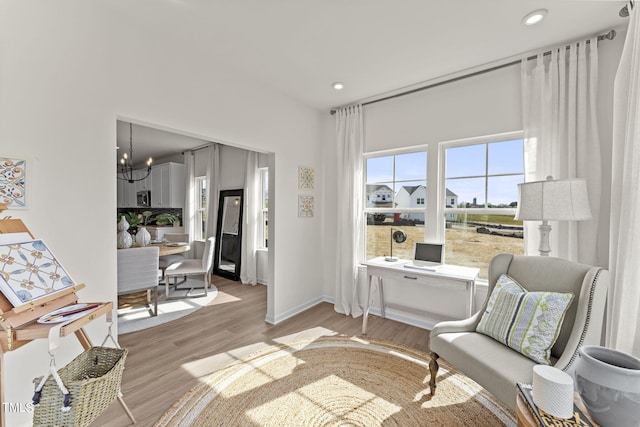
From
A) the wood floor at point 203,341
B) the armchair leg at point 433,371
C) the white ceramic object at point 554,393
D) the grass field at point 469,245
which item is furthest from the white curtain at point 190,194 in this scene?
the white ceramic object at point 554,393

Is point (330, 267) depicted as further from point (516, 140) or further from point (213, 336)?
point (516, 140)

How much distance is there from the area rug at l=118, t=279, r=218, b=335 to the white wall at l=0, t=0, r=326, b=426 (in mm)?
1303

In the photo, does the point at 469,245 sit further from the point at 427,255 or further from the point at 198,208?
the point at 198,208

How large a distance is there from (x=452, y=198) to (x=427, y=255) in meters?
0.68

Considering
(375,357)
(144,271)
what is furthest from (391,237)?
(144,271)

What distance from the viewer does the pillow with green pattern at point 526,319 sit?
4.77ft

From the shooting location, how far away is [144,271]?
2.92 m

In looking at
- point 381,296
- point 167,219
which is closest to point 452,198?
point 381,296

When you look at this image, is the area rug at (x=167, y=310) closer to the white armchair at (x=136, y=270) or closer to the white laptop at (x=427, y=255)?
the white armchair at (x=136, y=270)

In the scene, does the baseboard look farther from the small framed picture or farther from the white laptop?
the small framed picture

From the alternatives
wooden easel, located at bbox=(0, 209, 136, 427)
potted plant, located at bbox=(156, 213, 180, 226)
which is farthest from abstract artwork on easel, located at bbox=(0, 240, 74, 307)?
potted plant, located at bbox=(156, 213, 180, 226)

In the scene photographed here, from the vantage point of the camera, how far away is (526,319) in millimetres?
1533

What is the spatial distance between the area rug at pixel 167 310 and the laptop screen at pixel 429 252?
9.38 feet

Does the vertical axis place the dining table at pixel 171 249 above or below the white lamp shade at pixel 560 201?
below
